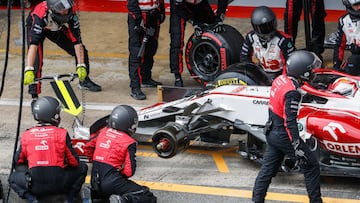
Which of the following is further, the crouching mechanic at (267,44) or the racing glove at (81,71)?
the racing glove at (81,71)

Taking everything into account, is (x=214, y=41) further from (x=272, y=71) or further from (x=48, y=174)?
(x=48, y=174)

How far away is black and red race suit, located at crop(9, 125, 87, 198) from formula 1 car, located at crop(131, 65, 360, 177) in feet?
3.93

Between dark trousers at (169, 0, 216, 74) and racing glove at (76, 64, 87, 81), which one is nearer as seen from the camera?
racing glove at (76, 64, 87, 81)

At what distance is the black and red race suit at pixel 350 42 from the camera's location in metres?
10.2

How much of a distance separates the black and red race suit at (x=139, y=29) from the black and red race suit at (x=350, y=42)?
8.30ft

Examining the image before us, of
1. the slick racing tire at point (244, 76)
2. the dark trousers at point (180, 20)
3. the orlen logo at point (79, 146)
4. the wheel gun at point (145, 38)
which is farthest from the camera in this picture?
the dark trousers at point (180, 20)

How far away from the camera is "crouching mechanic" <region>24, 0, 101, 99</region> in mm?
9844

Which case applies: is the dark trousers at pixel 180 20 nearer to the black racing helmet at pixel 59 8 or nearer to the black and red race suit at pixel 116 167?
the black racing helmet at pixel 59 8

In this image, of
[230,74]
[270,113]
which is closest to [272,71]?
[230,74]

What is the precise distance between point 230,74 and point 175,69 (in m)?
2.38

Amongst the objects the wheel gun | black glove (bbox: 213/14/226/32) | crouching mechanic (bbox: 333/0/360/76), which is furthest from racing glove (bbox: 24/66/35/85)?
crouching mechanic (bbox: 333/0/360/76)

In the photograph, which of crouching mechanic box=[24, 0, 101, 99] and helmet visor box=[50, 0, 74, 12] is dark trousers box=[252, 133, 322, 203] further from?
helmet visor box=[50, 0, 74, 12]

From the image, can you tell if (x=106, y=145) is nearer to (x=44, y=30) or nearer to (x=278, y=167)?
(x=278, y=167)

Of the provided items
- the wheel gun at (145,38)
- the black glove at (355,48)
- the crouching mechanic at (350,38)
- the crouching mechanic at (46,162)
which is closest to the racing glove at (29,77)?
the crouching mechanic at (46,162)
